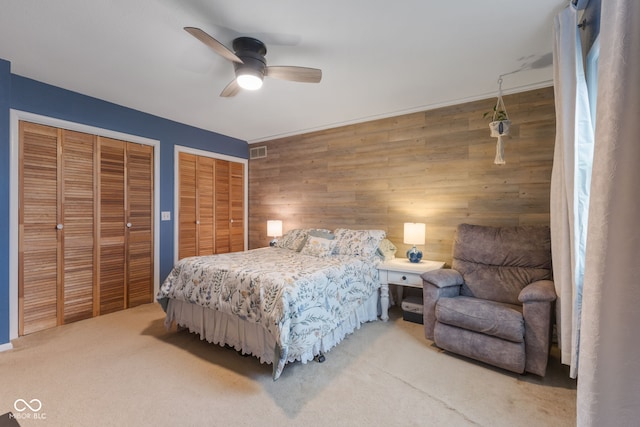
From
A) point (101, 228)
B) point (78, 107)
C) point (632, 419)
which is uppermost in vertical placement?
point (78, 107)

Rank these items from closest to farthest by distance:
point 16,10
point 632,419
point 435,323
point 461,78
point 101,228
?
point 632,419
point 16,10
point 435,323
point 461,78
point 101,228

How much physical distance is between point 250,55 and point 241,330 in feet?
7.17

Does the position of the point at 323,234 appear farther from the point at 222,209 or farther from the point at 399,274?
the point at 222,209

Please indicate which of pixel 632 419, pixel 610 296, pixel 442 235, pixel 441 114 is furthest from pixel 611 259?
pixel 441 114

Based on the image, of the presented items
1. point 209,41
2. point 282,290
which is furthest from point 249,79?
point 282,290

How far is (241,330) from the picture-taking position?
241cm

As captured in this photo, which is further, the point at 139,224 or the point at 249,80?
the point at 139,224

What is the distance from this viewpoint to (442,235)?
339cm

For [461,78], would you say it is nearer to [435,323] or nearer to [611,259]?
[435,323]

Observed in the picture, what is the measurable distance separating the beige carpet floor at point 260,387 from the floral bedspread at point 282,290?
287 mm

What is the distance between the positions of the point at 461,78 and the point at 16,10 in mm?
3404

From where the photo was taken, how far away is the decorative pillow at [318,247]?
3.37m

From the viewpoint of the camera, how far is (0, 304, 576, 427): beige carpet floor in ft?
5.63

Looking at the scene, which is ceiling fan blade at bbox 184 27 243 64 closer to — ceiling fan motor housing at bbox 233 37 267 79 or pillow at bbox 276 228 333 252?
ceiling fan motor housing at bbox 233 37 267 79
